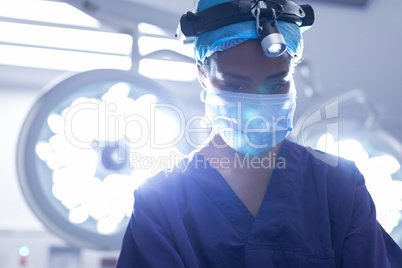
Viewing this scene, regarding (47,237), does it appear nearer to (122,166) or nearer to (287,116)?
(122,166)

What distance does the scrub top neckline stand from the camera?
112cm

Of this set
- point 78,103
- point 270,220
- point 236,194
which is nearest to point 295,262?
point 270,220

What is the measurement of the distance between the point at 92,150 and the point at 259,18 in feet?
2.95

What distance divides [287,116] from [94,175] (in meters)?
0.85

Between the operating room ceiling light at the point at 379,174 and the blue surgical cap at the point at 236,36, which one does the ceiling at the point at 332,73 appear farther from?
the blue surgical cap at the point at 236,36

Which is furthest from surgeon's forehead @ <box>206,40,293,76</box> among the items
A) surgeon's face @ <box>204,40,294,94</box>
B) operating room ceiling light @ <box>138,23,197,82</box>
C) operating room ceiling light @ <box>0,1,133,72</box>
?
operating room ceiling light @ <box>0,1,133,72</box>

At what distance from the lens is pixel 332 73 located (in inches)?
106

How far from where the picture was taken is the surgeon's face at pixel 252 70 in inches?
44.5

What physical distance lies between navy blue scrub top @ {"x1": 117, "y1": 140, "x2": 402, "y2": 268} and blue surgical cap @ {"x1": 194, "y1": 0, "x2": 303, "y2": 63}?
29cm

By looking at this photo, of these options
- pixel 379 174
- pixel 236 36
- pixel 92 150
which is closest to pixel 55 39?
pixel 92 150

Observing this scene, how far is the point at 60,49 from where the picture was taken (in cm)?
230

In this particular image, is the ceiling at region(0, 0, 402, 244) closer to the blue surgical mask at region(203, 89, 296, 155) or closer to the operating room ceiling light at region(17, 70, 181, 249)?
the operating room ceiling light at region(17, 70, 181, 249)

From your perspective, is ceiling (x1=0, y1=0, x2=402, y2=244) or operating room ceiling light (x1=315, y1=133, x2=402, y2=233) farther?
ceiling (x1=0, y1=0, x2=402, y2=244)

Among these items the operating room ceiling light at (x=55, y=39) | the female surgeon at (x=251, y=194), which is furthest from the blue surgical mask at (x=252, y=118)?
the operating room ceiling light at (x=55, y=39)
